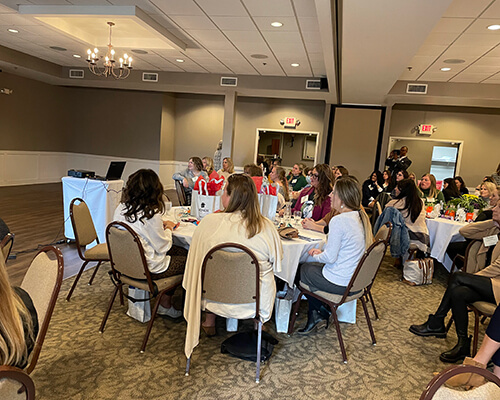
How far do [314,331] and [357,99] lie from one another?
7194mm

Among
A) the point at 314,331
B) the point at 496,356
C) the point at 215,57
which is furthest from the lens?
the point at 215,57

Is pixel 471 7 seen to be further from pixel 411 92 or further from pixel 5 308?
pixel 5 308

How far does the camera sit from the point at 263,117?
424 inches

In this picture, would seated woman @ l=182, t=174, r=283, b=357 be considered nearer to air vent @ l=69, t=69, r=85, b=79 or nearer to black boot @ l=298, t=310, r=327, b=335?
black boot @ l=298, t=310, r=327, b=335

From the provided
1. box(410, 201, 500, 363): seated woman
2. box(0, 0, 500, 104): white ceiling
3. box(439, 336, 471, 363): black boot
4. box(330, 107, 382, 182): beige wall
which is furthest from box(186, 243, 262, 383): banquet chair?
box(330, 107, 382, 182): beige wall

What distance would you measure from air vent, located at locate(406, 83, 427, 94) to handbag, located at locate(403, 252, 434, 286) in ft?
16.4

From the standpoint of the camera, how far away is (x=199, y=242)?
2.36 m

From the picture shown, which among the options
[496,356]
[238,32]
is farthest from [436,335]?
[238,32]

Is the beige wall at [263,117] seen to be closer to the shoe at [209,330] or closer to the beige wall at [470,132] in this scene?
the beige wall at [470,132]

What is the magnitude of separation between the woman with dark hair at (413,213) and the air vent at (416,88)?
4533mm

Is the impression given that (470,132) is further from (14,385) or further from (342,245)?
(14,385)

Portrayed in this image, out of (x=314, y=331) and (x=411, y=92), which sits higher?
(x=411, y=92)

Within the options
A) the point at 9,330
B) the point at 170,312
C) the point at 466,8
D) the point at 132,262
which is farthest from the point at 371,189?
the point at 9,330

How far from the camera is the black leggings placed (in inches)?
108
